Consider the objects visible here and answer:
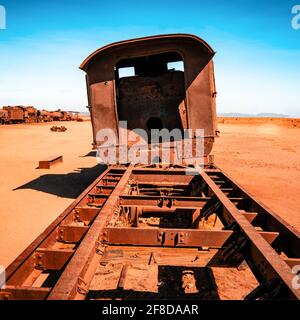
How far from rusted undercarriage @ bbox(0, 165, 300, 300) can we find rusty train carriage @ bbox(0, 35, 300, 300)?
1 centimetres

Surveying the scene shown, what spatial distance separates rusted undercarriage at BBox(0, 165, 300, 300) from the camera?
2.20 m

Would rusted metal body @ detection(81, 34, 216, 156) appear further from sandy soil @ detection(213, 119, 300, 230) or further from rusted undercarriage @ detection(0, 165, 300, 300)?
sandy soil @ detection(213, 119, 300, 230)

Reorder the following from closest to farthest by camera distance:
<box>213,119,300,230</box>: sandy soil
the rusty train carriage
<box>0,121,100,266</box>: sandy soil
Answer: the rusty train carriage, <box>0,121,100,266</box>: sandy soil, <box>213,119,300,230</box>: sandy soil

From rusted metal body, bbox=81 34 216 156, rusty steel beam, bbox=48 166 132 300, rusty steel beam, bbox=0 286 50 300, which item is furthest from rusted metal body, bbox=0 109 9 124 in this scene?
rusty steel beam, bbox=0 286 50 300

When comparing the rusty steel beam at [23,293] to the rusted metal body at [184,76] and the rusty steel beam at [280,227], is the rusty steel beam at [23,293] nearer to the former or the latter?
the rusty steel beam at [280,227]

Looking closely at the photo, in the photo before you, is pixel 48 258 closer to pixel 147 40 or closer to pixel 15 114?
pixel 147 40

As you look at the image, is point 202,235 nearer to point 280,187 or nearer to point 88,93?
point 88,93

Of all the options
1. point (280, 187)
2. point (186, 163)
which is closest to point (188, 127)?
point (186, 163)

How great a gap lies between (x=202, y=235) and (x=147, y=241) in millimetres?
605

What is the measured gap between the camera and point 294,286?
197cm

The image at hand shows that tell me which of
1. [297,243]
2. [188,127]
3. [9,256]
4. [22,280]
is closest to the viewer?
[22,280]

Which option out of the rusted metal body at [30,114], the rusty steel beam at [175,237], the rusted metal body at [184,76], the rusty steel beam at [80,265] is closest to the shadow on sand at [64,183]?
the rusted metal body at [184,76]

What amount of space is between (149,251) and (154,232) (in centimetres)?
170
